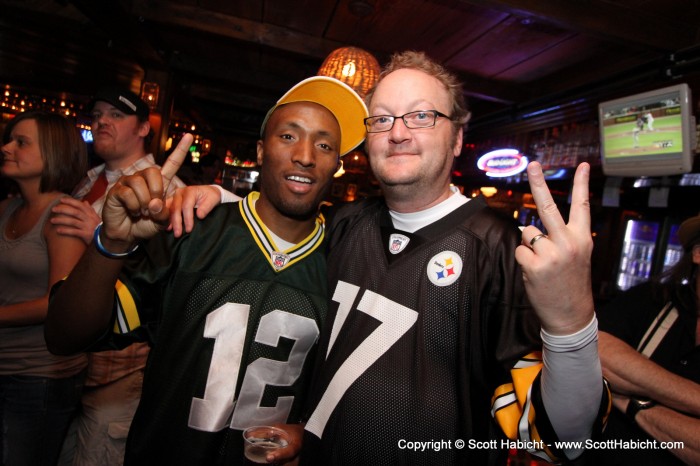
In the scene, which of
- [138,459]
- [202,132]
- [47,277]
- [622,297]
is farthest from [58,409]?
[202,132]

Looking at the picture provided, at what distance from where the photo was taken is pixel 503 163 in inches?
269

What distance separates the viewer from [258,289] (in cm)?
168

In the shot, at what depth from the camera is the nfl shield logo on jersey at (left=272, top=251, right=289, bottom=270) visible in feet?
5.69

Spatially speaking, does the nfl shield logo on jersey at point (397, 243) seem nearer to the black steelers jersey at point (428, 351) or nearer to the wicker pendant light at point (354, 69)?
the black steelers jersey at point (428, 351)

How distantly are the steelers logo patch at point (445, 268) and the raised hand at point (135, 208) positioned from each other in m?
1.03

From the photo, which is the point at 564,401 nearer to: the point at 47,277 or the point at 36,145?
the point at 47,277

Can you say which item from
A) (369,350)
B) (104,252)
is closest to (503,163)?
(369,350)

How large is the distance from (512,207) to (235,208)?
7.33 metres

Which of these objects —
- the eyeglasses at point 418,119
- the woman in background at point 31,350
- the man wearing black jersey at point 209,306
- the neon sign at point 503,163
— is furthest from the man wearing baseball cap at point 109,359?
the neon sign at point 503,163

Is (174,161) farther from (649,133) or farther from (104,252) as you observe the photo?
(649,133)

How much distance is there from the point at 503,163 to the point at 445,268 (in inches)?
231

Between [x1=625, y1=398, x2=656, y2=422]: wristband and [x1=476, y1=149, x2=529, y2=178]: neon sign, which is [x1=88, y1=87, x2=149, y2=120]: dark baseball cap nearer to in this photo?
[x1=625, y1=398, x2=656, y2=422]: wristband

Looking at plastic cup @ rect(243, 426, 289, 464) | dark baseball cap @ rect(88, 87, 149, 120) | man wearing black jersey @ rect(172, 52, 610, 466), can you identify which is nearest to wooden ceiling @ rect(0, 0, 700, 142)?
dark baseball cap @ rect(88, 87, 149, 120)

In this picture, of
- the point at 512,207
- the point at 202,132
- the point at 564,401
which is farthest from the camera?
the point at 202,132
